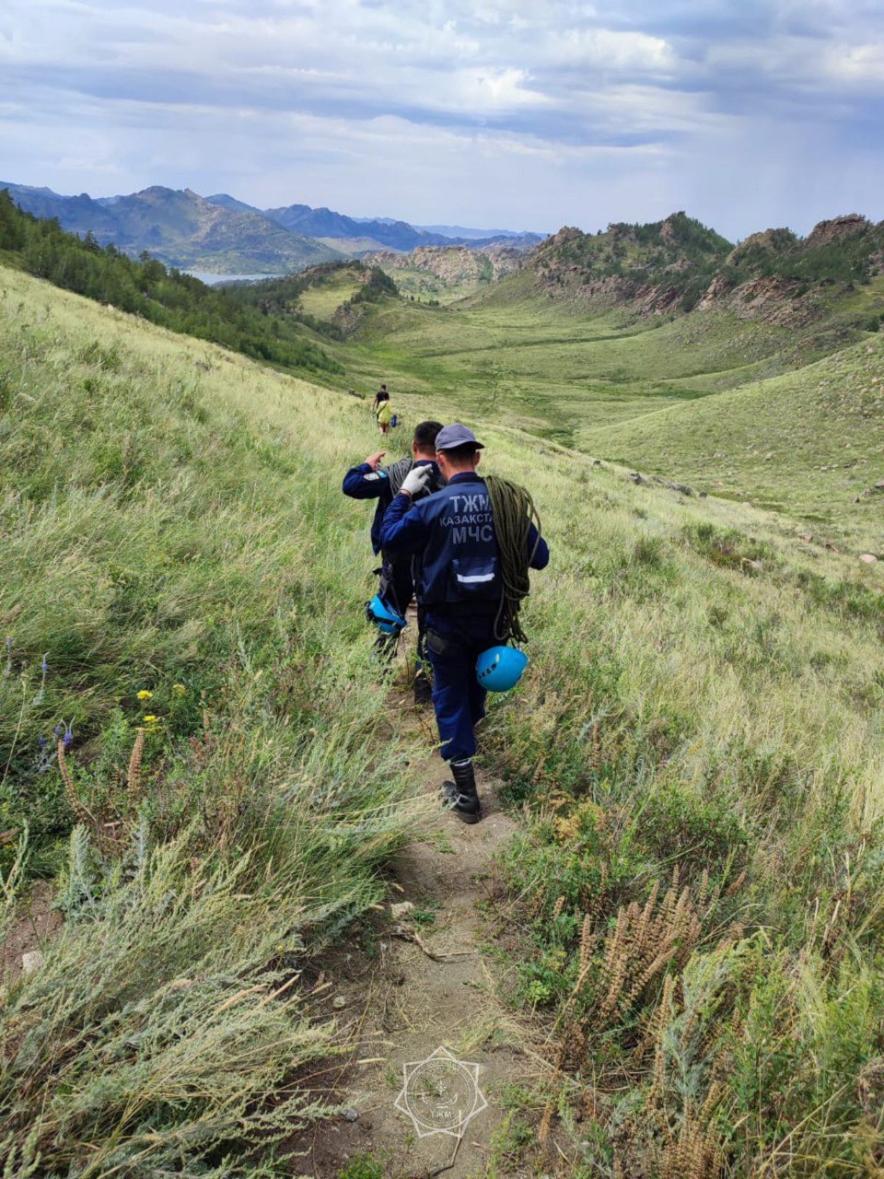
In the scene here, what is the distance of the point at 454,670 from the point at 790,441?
40.0 meters

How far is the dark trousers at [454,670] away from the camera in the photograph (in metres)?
3.80

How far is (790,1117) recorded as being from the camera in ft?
6.15

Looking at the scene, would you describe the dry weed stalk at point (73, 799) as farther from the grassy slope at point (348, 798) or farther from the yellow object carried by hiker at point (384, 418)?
the yellow object carried by hiker at point (384, 418)

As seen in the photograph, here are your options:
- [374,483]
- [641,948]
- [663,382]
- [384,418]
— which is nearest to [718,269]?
[663,382]

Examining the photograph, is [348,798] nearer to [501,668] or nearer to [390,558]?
[501,668]

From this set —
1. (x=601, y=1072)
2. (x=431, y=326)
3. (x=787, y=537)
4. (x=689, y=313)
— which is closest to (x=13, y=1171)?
(x=601, y=1072)

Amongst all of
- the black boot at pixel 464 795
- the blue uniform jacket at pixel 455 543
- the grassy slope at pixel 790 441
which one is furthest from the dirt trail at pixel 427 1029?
the grassy slope at pixel 790 441

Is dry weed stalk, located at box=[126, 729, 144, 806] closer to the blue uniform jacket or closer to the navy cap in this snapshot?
the blue uniform jacket

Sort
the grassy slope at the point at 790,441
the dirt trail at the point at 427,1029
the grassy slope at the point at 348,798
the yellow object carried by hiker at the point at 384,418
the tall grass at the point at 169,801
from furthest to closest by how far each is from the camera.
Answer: the grassy slope at the point at 790,441 → the yellow object carried by hiker at the point at 384,418 → the dirt trail at the point at 427,1029 → the grassy slope at the point at 348,798 → the tall grass at the point at 169,801

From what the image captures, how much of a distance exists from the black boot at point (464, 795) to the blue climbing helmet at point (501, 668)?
1.39 feet

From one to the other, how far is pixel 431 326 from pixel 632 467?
127 meters

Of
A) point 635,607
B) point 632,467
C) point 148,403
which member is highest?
point 148,403

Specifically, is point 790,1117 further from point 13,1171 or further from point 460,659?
point 460,659

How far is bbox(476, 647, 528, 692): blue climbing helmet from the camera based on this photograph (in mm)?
3719
